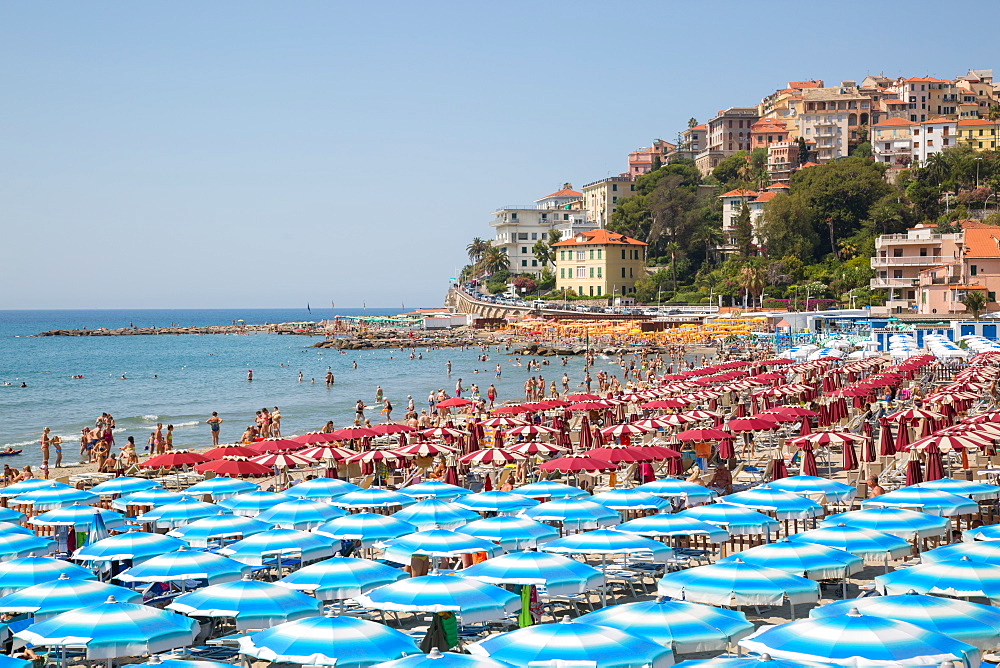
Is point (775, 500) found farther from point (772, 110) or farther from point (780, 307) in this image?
point (772, 110)

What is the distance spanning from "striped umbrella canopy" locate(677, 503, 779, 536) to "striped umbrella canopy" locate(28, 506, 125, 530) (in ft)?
28.1

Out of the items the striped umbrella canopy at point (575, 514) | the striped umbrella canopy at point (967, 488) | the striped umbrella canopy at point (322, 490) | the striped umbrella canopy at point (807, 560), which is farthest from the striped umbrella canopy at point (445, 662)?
the striped umbrella canopy at point (967, 488)

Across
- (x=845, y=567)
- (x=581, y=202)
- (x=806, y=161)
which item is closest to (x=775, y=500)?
(x=845, y=567)

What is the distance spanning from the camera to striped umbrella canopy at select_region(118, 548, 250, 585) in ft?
37.0

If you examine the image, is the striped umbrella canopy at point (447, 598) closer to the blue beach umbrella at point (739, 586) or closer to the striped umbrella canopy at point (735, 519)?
the blue beach umbrella at point (739, 586)

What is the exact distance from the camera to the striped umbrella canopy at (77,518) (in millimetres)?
14828

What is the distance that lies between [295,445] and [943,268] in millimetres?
56953

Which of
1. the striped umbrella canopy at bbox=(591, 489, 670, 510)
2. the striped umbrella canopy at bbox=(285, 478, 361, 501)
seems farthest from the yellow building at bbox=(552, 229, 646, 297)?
the striped umbrella canopy at bbox=(591, 489, 670, 510)

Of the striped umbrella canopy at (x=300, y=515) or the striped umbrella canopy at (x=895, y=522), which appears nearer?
the striped umbrella canopy at (x=895, y=522)

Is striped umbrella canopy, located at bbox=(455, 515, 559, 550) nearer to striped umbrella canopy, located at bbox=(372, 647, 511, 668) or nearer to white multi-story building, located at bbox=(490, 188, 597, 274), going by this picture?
striped umbrella canopy, located at bbox=(372, 647, 511, 668)

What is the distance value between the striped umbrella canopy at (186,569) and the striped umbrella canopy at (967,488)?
9867 mm

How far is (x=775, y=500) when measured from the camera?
47.7 ft

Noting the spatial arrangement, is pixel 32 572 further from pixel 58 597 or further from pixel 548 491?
pixel 548 491

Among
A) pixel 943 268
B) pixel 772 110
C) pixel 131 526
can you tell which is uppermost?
pixel 772 110
